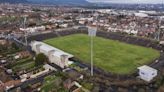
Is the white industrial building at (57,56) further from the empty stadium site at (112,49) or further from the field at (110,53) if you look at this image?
the field at (110,53)

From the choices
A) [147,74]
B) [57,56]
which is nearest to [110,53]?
[57,56]

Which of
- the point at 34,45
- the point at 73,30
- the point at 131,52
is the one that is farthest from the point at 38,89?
the point at 73,30

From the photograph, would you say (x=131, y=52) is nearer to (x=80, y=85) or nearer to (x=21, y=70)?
(x=80, y=85)

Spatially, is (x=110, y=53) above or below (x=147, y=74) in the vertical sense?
below

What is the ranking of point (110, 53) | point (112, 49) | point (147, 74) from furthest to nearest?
point (112, 49) < point (110, 53) < point (147, 74)

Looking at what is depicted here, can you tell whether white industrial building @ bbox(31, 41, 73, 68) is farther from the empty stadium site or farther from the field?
the field

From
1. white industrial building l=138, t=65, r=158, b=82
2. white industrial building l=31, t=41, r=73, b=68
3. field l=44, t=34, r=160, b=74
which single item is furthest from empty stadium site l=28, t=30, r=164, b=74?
white industrial building l=31, t=41, r=73, b=68

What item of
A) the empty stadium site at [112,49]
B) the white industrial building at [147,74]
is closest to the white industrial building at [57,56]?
the empty stadium site at [112,49]

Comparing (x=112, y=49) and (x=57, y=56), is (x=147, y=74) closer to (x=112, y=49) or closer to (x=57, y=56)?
(x=57, y=56)
